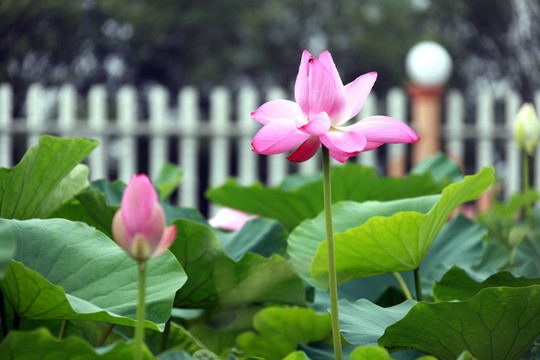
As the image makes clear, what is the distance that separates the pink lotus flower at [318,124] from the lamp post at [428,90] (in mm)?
4168

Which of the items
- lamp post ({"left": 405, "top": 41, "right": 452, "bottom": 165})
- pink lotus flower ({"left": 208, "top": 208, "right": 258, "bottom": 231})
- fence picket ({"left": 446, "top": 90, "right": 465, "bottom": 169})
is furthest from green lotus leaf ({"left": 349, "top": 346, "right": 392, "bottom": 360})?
fence picket ({"left": 446, "top": 90, "right": 465, "bottom": 169})

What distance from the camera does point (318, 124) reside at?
1.33 ft

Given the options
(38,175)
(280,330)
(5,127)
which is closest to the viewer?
(38,175)

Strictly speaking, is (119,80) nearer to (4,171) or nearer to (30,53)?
(30,53)

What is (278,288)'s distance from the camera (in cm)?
59

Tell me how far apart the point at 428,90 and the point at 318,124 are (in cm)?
422

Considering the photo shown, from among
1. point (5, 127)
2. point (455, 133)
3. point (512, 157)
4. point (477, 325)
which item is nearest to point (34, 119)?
point (5, 127)

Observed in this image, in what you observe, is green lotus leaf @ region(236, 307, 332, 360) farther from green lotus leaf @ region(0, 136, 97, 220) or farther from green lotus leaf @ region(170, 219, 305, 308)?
green lotus leaf @ region(0, 136, 97, 220)

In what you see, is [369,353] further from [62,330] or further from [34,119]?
[34,119]

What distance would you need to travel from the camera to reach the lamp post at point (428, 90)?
175 inches

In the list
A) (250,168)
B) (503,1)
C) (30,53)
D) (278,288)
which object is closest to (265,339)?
(278,288)

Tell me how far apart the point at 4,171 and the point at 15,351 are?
0.22 metres

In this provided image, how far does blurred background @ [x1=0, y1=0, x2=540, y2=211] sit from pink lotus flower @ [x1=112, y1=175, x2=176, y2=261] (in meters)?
7.17

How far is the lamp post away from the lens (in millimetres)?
4449
